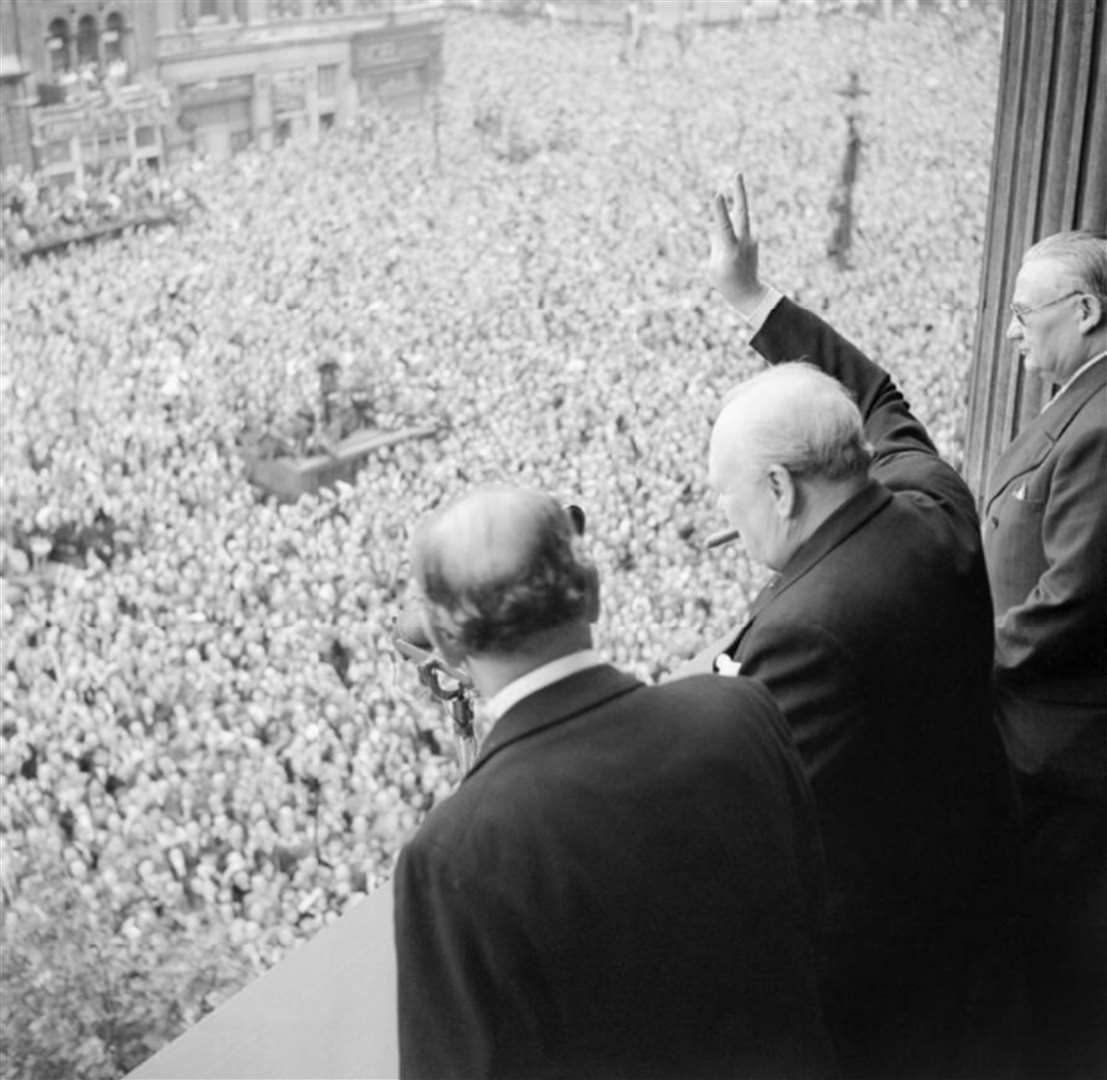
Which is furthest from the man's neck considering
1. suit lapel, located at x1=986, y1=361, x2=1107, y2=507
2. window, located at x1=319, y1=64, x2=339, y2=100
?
window, located at x1=319, y1=64, x2=339, y2=100

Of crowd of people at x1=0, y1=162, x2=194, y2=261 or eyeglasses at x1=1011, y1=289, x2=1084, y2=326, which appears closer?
eyeglasses at x1=1011, y1=289, x2=1084, y2=326

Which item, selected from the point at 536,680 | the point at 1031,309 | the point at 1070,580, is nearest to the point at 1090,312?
the point at 1031,309

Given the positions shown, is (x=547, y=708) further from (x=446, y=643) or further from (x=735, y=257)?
(x=735, y=257)

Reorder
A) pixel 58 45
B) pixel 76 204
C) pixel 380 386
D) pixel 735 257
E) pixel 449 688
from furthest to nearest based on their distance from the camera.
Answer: pixel 380 386 → pixel 76 204 → pixel 58 45 → pixel 735 257 → pixel 449 688

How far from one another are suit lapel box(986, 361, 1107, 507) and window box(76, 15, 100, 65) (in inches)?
74.4

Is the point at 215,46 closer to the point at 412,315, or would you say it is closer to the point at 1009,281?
the point at 412,315

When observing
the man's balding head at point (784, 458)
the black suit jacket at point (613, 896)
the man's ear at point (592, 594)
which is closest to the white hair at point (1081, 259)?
the man's balding head at point (784, 458)

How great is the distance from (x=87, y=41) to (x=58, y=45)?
6cm

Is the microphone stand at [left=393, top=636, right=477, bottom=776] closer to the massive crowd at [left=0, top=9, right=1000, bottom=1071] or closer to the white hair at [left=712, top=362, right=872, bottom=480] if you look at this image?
the white hair at [left=712, top=362, right=872, bottom=480]

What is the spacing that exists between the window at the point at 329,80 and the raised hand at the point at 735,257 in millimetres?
1607

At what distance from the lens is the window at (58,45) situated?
2.93 meters

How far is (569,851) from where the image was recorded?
3.80 feet

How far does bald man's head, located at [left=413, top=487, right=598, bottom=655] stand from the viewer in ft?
3.83

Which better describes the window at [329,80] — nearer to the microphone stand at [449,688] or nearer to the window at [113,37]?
the window at [113,37]
